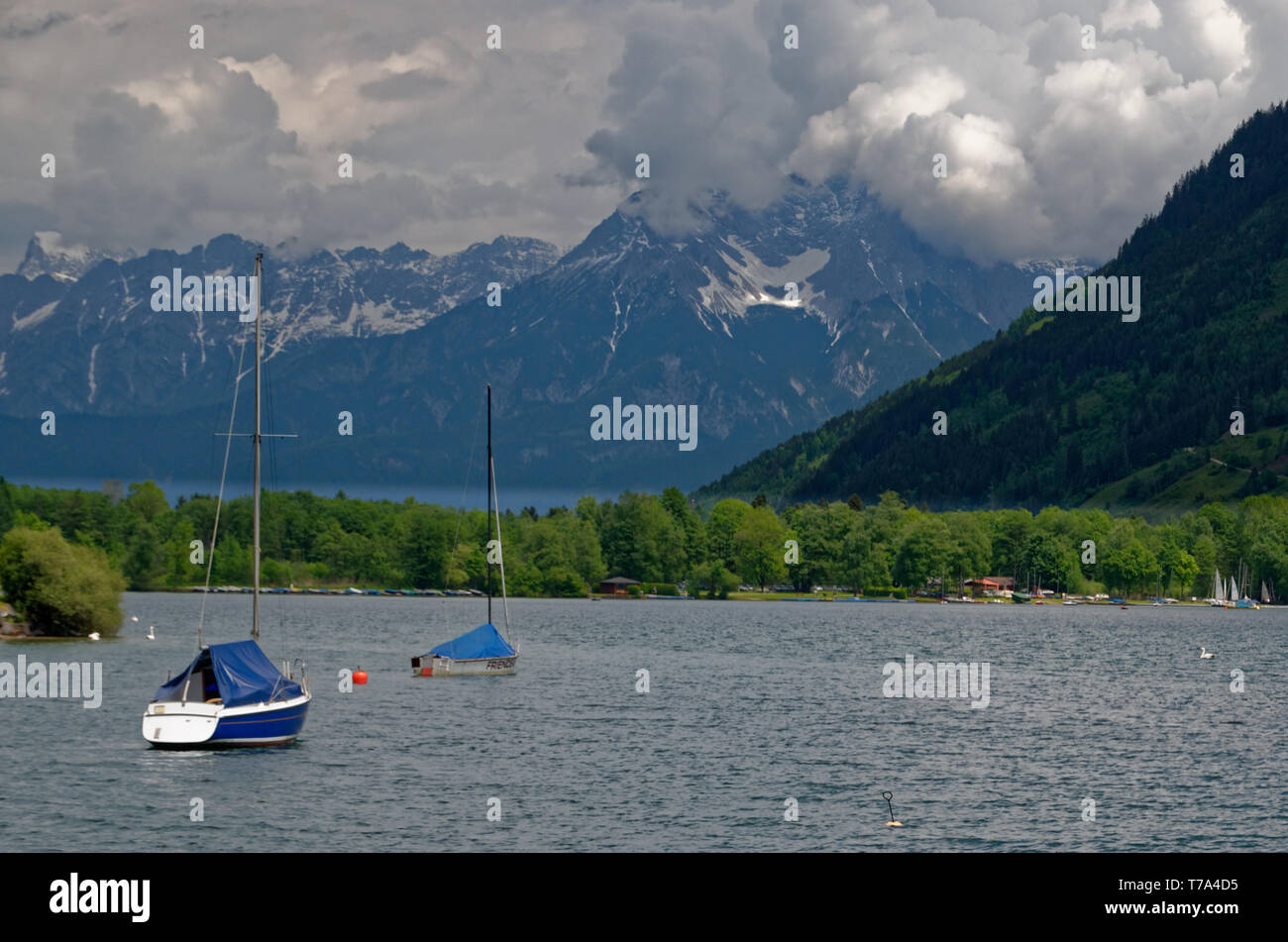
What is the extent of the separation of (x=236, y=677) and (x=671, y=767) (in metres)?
21.7

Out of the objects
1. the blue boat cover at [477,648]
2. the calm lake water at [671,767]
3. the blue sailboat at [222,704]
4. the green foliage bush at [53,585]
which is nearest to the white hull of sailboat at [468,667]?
the blue boat cover at [477,648]

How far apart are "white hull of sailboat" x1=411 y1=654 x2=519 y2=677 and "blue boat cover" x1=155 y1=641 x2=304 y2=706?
4552 cm

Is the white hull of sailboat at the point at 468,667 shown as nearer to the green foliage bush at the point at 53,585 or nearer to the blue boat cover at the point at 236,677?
the green foliage bush at the point at 53,585

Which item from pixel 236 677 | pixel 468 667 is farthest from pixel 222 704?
pixel 468 667

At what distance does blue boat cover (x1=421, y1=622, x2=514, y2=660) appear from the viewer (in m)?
118

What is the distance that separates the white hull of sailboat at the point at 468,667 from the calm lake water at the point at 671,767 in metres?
1.42

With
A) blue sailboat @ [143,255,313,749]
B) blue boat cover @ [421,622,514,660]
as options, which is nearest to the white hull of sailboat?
blue boat cover @ [421,622,514,660]

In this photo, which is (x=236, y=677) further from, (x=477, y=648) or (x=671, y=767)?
(x=477, y=648)

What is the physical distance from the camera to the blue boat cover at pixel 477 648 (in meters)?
118

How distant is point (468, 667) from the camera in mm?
117250

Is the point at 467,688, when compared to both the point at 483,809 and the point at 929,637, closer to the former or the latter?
the point at 483,809

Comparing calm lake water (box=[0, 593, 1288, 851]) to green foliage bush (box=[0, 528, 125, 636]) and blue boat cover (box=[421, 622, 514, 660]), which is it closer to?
blue boat cover (box=[421, 622, 514, 660])

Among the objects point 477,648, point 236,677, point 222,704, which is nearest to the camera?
point 222,704

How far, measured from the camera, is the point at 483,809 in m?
58.5
